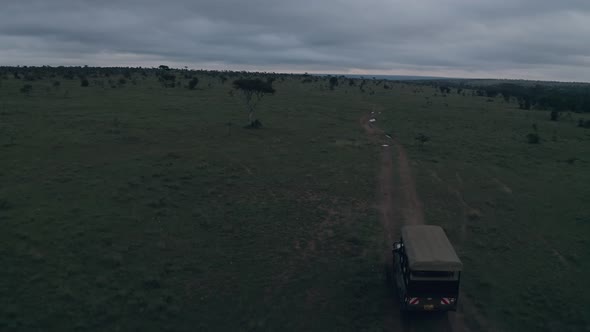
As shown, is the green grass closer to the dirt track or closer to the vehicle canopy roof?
the dirt track

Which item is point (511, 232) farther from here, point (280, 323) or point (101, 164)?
point (101, 164)

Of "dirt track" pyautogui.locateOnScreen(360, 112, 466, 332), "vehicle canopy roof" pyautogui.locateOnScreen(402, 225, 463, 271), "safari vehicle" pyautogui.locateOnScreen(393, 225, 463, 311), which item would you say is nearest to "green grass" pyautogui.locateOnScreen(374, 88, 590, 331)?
"dirt track" pyautogui.locateOnScreen(360, 112, 466, 332)

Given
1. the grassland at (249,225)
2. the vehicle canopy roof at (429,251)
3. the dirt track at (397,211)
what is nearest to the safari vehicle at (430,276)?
the vehicle canopy roof at (429,251)

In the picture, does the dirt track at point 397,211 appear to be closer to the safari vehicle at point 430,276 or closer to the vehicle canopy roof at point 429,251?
the safari vehicle at point 430,276

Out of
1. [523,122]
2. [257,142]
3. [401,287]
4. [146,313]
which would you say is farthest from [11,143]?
[523,122]

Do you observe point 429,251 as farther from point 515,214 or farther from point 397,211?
point 515,214

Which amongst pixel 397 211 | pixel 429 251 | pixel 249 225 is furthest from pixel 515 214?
pixel 249 225
